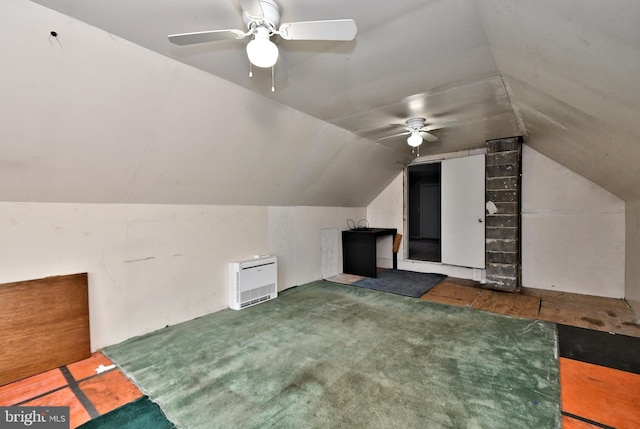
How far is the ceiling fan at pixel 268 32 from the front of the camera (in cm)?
144

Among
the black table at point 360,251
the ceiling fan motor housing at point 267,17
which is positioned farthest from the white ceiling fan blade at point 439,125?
the ceiling fan motor housing at point 267,17

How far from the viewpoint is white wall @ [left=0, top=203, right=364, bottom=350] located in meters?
2.25

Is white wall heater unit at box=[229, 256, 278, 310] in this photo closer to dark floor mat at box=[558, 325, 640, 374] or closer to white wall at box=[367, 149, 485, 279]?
white wall at box=[367, 149, 485, 279]

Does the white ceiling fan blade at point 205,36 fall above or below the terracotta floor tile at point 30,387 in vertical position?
above

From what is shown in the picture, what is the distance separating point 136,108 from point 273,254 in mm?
2645

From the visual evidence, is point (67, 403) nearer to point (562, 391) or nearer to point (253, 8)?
point (253, 8)

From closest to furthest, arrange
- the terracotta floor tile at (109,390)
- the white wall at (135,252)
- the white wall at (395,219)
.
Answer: the terracotta floor tile at (109,390)
the white wall at (135,252)
the white wall at (395,219)

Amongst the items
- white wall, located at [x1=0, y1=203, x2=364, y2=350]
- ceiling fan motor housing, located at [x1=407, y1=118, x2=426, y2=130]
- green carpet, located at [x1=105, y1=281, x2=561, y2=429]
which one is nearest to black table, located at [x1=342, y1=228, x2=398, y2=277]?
green carpet, located at [x1=105, y1=281, x2=561, y2=429]

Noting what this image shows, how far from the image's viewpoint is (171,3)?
1.50 m

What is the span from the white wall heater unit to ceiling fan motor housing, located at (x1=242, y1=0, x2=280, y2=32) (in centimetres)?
274

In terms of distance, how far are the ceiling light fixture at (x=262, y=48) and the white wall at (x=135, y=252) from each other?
A: 214cm

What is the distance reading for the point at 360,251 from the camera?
17.4 ft

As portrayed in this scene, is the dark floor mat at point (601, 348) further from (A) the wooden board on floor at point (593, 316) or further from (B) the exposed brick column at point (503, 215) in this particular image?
(B) the exposed brick column at point (503, 215)

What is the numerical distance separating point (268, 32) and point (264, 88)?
1.04 meters
